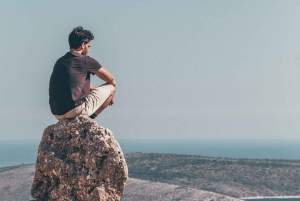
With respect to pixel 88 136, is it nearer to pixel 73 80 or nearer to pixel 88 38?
pixel 73 80

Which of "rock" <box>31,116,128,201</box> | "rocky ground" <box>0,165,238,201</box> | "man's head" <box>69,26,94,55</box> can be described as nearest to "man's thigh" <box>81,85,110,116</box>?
"rock" <box>31,116,128,201</box>

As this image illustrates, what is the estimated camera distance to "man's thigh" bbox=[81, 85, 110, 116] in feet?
34.7

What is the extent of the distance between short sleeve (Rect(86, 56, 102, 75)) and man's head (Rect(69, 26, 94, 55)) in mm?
294

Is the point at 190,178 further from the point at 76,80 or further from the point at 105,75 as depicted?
the point at 76,80

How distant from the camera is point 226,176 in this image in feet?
248

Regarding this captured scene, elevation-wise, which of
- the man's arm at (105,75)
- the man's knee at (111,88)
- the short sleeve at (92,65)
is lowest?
the man's knee at (111,88)

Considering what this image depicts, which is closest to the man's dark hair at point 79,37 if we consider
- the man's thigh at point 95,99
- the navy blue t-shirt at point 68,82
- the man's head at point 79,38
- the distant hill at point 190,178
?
the man's head at point 79,38

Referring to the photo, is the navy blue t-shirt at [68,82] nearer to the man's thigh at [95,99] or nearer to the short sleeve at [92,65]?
the short sleeve at [92,65]

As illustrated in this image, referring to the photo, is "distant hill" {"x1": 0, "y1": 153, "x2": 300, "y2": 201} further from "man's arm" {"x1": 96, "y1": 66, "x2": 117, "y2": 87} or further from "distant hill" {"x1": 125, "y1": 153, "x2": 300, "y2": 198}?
"man's arm" {"x1": 96, "y1": 66, "x2": 117, "y2": 87}

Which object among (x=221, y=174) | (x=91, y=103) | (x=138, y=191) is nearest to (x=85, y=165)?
(x=91, y=103)

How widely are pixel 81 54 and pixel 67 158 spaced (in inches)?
73.3

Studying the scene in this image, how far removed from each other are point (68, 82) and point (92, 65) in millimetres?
561

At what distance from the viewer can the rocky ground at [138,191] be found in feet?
162

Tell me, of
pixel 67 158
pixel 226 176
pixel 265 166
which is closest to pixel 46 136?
pixel 67 158
